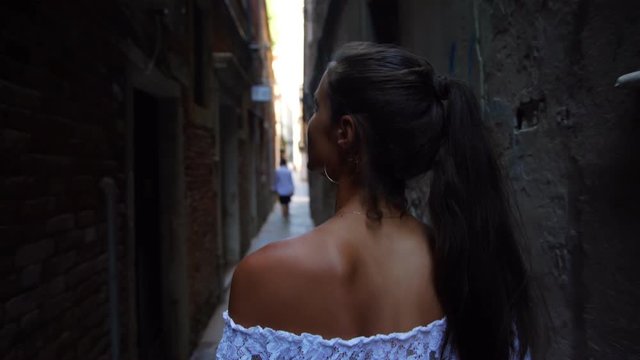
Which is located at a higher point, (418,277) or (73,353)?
(418,277)

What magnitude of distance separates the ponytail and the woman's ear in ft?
0.59

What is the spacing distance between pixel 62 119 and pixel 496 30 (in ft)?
6.82

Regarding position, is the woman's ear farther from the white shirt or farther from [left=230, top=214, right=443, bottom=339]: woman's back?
the white shirt

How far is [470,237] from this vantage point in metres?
1.14

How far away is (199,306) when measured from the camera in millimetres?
5961

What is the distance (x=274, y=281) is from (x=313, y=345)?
133 millimetres

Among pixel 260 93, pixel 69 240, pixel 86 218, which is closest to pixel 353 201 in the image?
pixel 69 240

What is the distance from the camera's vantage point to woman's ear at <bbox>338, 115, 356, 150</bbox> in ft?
3.63

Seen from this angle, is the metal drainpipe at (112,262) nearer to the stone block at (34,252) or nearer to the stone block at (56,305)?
the stone block at (56,305)

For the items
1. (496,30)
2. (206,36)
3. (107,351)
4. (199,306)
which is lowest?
(199,306)

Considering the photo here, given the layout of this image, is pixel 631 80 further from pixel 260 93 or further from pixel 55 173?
pixel 260 93

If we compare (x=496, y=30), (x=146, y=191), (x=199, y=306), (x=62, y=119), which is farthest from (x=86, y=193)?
(x=199, y=306)

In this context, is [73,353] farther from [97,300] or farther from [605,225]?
[605,225]

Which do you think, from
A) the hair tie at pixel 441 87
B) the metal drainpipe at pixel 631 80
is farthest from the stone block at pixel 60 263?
the metal drainpipe at pixel 631 80
